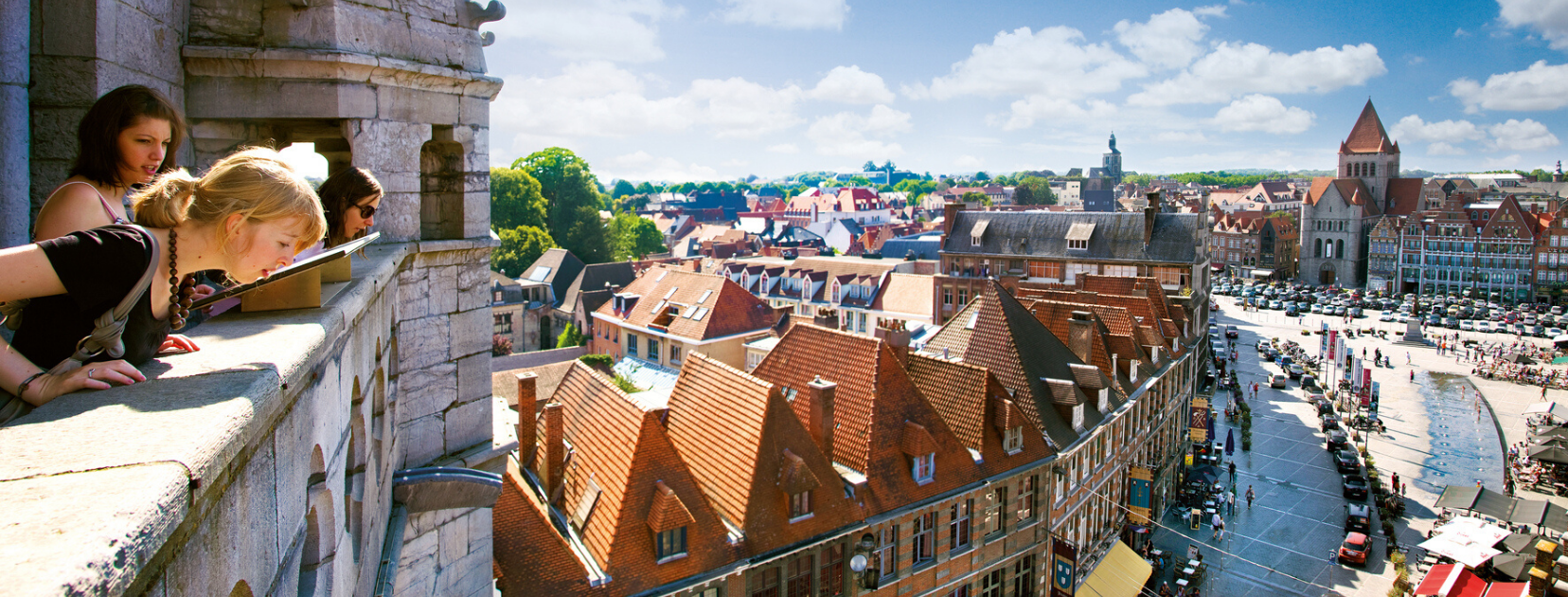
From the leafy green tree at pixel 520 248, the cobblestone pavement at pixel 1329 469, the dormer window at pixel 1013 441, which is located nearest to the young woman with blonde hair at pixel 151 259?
the dormer window at pixel 1013 441

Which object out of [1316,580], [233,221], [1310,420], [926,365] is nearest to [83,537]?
[233,221]

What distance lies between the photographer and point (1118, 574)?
24.9m

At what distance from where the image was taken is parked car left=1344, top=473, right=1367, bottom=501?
3350cm

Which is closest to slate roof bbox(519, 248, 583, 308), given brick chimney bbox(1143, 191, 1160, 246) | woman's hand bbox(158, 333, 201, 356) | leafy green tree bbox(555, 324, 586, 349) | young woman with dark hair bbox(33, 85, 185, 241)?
leafy green tree bbox(555, 324, 586, 349)

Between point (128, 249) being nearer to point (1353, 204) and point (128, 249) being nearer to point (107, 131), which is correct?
point (107, 131)

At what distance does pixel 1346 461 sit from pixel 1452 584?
14.2 metres

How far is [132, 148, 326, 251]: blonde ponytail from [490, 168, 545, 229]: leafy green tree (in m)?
58.7

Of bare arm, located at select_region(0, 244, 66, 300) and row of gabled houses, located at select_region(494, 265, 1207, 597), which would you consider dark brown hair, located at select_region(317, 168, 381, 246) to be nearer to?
bare arm, located at select_region(0, 244, 66, 300)

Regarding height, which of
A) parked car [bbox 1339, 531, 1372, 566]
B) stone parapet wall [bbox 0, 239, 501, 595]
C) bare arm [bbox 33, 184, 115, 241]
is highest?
bare arm [bbox 33, 184, 115, 241]

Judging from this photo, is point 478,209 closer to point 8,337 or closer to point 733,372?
point 8,337

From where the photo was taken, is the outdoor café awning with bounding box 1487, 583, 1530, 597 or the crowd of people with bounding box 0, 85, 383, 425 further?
the outdoor café awning with bounding box 1487, 583, 1530, 597

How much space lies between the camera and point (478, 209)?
750 centimetres

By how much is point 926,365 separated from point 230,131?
16.3 m

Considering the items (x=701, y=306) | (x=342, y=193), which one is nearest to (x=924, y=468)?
(x=342, y=193)
